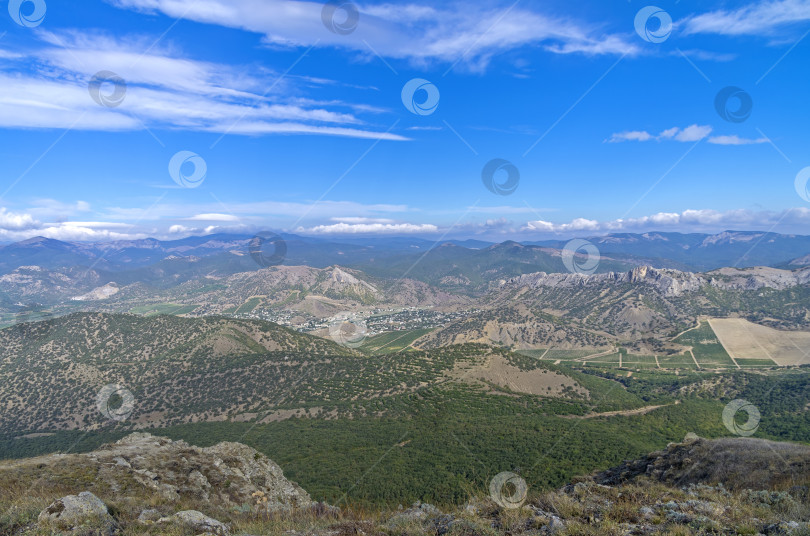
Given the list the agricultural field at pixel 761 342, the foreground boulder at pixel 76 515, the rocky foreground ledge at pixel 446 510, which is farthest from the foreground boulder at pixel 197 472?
the agricultural field at pixel 761 342

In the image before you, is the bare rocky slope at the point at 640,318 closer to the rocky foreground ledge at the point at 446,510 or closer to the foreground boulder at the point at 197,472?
the foreground boulder at the point at 197,472

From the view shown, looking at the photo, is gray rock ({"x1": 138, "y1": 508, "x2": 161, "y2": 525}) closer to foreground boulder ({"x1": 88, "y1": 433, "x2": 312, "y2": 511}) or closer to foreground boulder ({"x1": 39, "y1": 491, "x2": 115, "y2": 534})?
foreground boulder ({"x1": 39, "y1": 491, "x2": 115, "y2": 534})

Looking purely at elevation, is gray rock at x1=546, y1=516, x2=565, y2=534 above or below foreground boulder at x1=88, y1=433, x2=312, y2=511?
above

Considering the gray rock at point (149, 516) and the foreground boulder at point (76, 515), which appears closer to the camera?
the foreground boulder at point (76, 515)

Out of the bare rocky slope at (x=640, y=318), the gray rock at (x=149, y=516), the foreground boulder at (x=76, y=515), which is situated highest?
the bare rocky slope at (x=640, y=318)

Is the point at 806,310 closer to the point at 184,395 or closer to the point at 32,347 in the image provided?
the point at 184,395

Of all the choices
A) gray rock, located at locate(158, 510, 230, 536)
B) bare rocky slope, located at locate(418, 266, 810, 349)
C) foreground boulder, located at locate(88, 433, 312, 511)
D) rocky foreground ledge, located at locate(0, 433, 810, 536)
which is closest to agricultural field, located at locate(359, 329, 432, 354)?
bare rocky slope, located at locate(418, 266, 810, 349)
